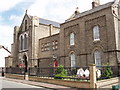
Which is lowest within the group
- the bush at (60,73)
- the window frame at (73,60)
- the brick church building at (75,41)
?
the bush at (60,73)

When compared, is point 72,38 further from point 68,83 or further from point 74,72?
point 68,83

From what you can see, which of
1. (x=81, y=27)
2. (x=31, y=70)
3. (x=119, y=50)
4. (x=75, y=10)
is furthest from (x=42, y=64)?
(x=119, y=50)

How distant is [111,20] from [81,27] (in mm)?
4866

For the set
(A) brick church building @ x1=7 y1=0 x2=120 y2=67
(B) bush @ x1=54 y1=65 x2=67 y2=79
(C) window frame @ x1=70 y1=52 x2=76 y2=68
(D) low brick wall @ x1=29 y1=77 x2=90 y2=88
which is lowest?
(D) low brick wall @ x1=29 y1=77 x2=90 y2=88

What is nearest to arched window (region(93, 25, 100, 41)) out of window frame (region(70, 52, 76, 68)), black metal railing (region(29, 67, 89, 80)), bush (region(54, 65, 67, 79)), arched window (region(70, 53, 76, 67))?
window frame (region(70, 52, 76, 68))

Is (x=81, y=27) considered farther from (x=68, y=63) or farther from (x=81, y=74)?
(x=81, y=74)

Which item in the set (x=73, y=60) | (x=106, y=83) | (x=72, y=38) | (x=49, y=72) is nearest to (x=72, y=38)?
(x=72, y=38)

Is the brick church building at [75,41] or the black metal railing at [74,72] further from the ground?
the brick church building at [75,41]

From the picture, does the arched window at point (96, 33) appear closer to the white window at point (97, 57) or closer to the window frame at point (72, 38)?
the white window at point (97, 57)

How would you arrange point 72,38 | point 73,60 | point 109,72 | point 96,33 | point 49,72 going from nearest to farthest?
point 109,72
point 49,72
point 96,33
point 73,60
point 72,38

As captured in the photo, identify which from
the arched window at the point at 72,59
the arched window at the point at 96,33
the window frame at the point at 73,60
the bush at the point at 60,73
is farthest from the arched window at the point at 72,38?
the bush at the point at 60,73

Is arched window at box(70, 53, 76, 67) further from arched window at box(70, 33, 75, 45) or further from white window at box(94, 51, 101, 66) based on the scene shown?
white window at box(94, 51, 101, 66)

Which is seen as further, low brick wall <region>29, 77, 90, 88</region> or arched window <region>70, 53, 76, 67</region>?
arched window <region>70, 53, 76, 67</region>

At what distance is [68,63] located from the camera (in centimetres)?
2302
